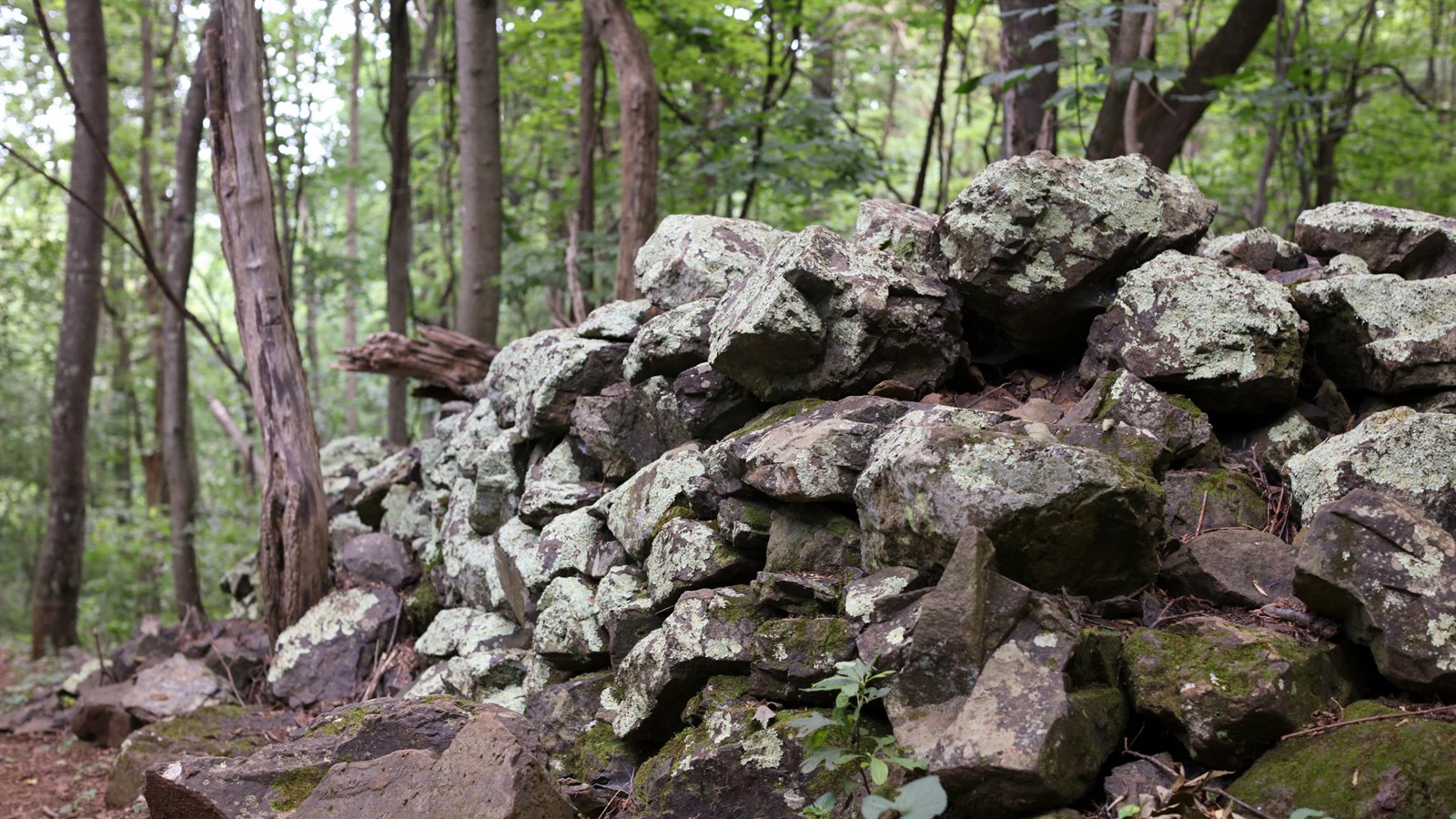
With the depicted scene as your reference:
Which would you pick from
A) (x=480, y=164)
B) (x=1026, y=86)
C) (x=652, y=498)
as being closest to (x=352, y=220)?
(x=480, y=164)

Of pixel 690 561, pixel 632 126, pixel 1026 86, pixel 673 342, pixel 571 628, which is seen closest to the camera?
pixel 690 561

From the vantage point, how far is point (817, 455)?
3.27 meters

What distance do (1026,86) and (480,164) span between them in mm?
4420

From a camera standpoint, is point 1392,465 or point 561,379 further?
point 561,379

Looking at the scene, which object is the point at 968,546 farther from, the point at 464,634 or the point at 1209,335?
the point at 464,634

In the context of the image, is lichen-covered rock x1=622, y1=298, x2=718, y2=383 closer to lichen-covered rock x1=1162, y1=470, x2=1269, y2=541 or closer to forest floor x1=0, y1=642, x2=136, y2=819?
lichen-covered rock x1=1162, y1=470, x2=1269, y2=541

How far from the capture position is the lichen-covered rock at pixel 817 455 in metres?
3.25

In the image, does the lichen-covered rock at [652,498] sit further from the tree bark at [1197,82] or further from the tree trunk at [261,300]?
the tree bark at [1197,82]

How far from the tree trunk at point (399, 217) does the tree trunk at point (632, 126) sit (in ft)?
10.5

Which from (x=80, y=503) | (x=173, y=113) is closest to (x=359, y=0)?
(x=173, y=113)

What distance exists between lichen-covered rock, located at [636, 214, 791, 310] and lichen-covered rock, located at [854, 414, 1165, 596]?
185 cm

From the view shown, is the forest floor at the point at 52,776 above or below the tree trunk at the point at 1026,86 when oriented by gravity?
below

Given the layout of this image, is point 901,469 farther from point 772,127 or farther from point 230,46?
point 772,127

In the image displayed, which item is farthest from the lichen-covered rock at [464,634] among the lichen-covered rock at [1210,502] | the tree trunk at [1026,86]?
the tree trunk at [1026,86]
